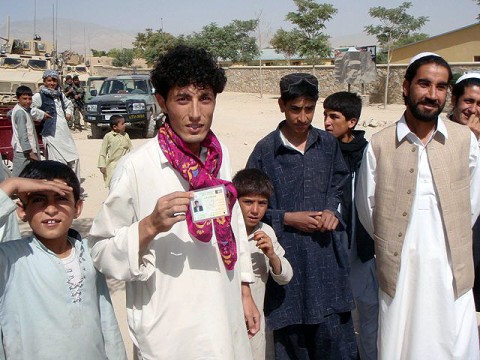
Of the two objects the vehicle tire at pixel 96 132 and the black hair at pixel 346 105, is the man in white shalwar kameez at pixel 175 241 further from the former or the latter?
the vehicle tire at pixel 96 132

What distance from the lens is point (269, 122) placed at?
717 inches

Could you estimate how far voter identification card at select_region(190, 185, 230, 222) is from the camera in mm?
1711

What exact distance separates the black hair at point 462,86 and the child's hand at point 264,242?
1544 millimetres

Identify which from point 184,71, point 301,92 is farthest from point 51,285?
point 301,92

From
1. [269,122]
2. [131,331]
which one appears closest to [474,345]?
[131,331]

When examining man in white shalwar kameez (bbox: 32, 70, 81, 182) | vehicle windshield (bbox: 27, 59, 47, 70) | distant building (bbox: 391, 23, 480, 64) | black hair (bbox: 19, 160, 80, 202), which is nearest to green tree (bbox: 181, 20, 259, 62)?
distant building (bbox: 391, 23, 480, 64)

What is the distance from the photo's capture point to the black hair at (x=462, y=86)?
3.05 metres

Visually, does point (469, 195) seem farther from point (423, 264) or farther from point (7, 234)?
point (7, 234)

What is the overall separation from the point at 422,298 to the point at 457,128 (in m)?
0.85

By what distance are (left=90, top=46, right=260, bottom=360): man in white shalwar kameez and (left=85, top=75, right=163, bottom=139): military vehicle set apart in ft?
39.4

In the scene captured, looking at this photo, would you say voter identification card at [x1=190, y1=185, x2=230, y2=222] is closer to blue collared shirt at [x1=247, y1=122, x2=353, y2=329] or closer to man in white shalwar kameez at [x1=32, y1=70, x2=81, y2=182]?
blue collared shirt at [x1=247, y1=122, x2=353, y2=329]

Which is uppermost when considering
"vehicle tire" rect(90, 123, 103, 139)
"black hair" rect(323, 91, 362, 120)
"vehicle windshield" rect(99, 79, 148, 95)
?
"vehicle windshield" rect(99, 79, 148, 95)

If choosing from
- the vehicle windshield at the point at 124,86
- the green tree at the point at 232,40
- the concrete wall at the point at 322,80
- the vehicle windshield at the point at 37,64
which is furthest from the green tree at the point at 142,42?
the vehicle windshield at the point at 124,86

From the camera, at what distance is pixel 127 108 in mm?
14133
